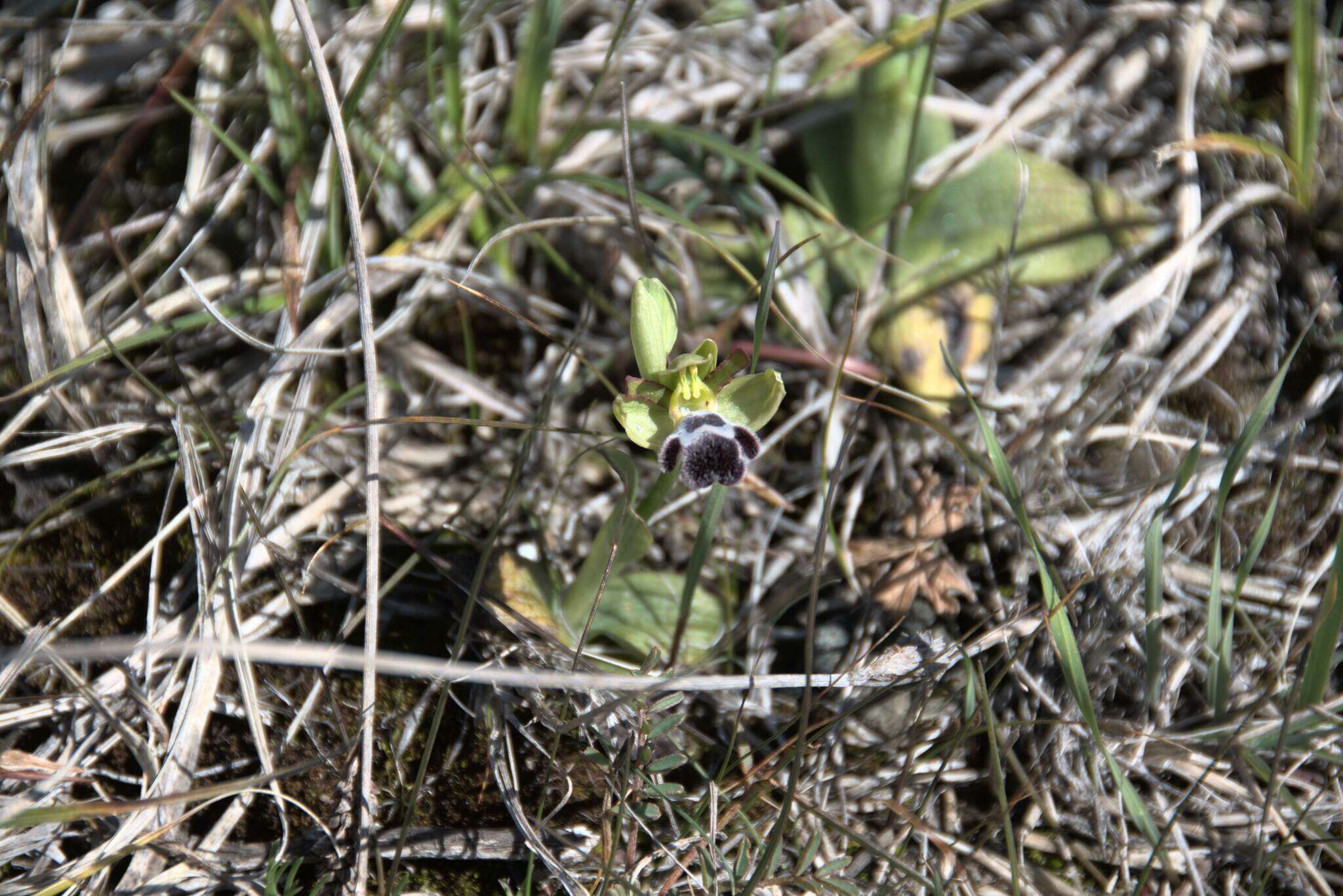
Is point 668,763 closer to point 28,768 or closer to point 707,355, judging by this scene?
point 707,355

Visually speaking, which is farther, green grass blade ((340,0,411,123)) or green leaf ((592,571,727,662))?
green leaf ((592,571,727,662))

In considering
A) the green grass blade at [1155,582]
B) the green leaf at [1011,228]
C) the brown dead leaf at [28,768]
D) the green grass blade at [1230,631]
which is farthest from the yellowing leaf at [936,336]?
the brown dead leaf at [28,768]

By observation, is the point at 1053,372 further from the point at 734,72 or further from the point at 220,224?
the point at 220,224

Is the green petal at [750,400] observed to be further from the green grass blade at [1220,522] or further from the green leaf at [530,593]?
the green grass blade at [1220,522]

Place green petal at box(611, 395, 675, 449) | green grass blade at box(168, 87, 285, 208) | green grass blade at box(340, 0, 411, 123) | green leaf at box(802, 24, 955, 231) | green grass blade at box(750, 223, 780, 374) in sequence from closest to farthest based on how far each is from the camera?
green grass blade at box(750, 223, 780, 374) → green petal at box(611, 395, 675, 449) → green grass blade at box(340, 0, 411, 123) → green grass blade at box(168, 87, 285, 208) → green leaf at box(802, 24, 955, 231)

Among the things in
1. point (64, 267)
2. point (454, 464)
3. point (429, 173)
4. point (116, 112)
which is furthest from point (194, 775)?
point (116, 112)

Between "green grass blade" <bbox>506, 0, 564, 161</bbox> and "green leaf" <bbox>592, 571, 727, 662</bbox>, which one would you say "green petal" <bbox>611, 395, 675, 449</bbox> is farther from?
"green grass blade" <bbox>506, 0, 564, 161</bbox>

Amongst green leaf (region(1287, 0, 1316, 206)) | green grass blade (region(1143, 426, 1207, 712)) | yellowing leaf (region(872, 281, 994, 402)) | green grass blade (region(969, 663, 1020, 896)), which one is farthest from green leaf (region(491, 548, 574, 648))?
green leaf (region(1287, 0, 1316, 206))
